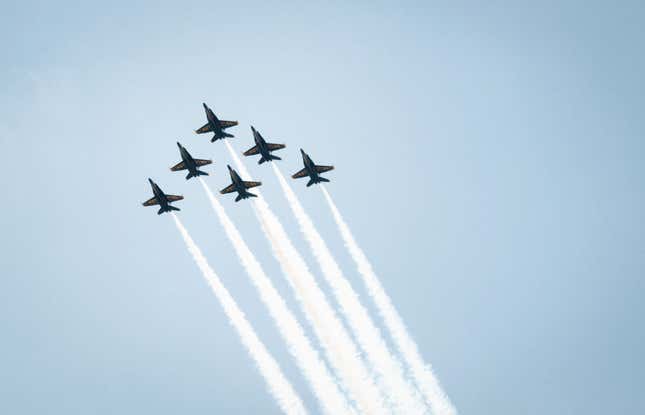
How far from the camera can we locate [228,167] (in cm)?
14762

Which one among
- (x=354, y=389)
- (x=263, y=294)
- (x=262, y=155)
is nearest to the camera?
(x=354, y=389)

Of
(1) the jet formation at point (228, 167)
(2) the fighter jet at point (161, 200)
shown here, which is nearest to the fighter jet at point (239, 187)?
(1) the jet formation at point (228, 167)

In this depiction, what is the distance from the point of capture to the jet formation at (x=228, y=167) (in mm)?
148125

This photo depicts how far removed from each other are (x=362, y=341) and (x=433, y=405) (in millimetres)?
14073

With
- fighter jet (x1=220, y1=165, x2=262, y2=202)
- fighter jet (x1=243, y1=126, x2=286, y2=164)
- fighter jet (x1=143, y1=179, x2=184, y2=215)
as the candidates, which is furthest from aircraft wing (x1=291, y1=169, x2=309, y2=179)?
fighter jet (x1=143, y1=179, x2=184, y2=215)

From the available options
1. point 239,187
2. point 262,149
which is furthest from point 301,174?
point 239,187

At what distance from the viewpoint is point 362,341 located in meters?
138

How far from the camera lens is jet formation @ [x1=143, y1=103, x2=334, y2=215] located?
148 metres

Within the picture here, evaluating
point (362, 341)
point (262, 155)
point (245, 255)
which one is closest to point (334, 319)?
point (362, 341)

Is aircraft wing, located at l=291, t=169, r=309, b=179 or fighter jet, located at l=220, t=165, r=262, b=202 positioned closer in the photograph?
fighter jet, located at l=220, t=165, r=262, b=202

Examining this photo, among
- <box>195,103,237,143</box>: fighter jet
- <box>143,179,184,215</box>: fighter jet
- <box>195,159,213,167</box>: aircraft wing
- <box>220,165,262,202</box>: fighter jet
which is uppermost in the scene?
<box>195,103,237,143</box>: fighter jet

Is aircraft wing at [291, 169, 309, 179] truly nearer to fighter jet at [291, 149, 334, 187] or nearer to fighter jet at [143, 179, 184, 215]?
fighter jet at [291, 149, 334, 187]

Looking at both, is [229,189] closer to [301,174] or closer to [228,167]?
[228,167]

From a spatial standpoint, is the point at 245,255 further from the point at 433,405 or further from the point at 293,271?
the point at 433,405
